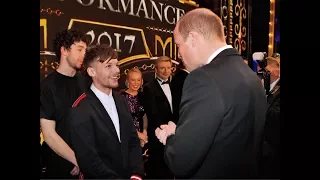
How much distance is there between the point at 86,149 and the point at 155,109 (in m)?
1.69

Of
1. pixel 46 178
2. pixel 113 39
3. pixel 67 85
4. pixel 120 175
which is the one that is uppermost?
pixel 113 39

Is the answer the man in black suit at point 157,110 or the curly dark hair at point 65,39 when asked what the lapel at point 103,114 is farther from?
the man in black suit at point 157,110

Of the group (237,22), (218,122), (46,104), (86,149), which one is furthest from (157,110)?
(237,22)

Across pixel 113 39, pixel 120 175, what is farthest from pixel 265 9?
pixel 120 175

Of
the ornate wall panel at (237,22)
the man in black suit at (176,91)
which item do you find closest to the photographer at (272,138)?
the man in black suit at (176,91)

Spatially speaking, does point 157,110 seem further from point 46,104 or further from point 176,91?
point 46,104

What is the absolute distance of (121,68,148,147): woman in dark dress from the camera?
3.45 m

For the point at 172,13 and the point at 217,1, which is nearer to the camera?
the point at 172,13

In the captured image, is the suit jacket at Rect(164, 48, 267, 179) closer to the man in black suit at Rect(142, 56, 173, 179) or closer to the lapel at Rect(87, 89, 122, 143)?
the lapel at Rect(87, 89, 122, 143)

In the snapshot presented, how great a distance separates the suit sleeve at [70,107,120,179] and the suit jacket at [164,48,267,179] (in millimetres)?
676
